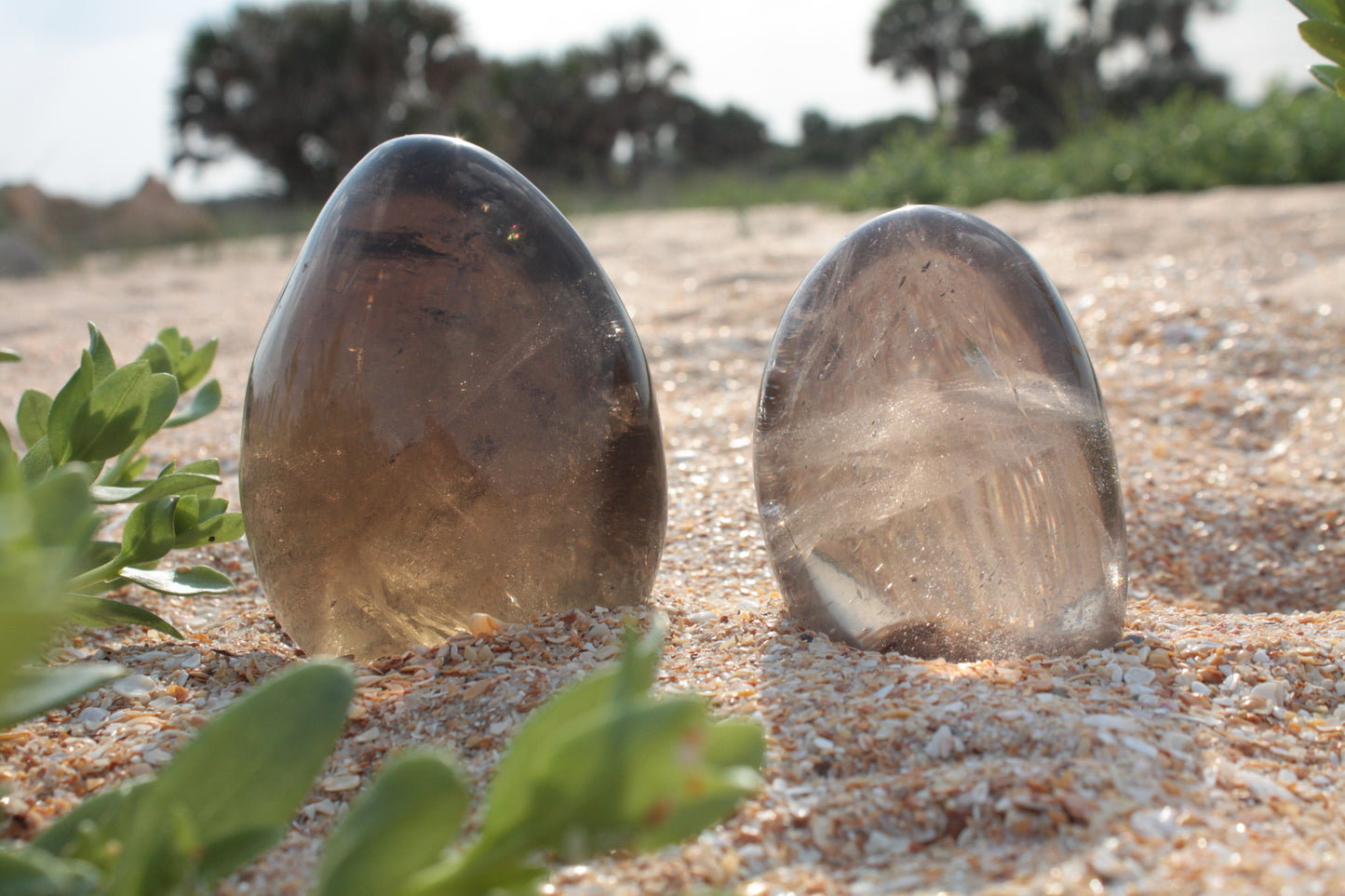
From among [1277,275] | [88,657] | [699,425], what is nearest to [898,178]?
[1277,275]

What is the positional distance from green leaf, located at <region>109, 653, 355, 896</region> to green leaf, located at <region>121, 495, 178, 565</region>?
0.59 m

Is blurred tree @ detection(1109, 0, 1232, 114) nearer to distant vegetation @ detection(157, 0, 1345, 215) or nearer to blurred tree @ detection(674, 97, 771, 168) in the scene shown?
distant vegetation @ detection(157, 0, 1345, 215)

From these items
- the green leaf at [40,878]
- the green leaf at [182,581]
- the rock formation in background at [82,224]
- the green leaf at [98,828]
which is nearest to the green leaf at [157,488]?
the green leaf at [182,581]

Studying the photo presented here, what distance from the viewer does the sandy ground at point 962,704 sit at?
2.89ft

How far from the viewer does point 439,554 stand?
1.36 m

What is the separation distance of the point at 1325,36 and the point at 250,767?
1.54 meters

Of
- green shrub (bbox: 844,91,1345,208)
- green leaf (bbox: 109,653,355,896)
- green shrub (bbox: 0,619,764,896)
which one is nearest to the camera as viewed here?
green shrub (bbox: 0,619,764,896)

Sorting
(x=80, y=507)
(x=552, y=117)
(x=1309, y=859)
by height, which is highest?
(x=552, y=117)

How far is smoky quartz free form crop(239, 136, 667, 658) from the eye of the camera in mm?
1333

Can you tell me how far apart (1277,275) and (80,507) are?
4454 millimetres

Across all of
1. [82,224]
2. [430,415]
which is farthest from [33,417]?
[82,224]

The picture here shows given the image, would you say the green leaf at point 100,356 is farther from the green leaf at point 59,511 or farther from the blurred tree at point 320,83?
the blurred tree at point 320,83

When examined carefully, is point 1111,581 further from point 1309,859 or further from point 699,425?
point 699,425

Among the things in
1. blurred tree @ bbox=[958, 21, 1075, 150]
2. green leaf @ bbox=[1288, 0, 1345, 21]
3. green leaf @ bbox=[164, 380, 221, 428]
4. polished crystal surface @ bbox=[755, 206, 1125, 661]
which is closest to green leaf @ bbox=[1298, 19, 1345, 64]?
green leaf @ bbox=[1288, 0, 1345, 21]
